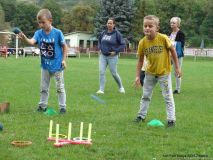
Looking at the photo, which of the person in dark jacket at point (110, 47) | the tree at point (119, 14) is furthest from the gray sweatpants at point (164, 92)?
the tree at point (119, 14)

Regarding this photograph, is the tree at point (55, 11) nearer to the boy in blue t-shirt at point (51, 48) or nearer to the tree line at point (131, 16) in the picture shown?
the tree line at point (131, 16)

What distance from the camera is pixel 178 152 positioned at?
19.4ft

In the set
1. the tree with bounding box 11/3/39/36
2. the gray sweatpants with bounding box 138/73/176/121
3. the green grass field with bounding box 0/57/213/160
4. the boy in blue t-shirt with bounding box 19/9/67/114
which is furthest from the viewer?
the tree with bounding box 11/3/39/36

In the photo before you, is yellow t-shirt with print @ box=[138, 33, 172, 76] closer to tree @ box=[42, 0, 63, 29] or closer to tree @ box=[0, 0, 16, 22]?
tree @ box=[42, 0, 63, 29]

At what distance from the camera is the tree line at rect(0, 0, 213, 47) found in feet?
241

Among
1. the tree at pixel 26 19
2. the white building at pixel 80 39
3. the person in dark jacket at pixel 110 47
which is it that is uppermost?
the tree at pixel 26 19

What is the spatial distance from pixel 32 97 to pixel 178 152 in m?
6.51

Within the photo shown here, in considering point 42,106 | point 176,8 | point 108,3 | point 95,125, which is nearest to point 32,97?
point 42,106

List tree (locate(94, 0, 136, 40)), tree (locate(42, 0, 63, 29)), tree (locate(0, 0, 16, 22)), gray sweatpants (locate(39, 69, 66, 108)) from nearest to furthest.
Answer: gray sweatpants (locate(39, 69, 66, 108))
tree (locate(94, 0, 136, 40))
tree (locate(42, 0, 63, 29))
tree (locate(0, 0, 16, 22))

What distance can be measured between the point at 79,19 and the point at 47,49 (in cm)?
9486

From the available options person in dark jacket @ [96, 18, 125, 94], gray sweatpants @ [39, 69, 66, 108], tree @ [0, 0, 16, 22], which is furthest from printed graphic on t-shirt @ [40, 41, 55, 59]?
tree @ [0, 0, 16, 22]

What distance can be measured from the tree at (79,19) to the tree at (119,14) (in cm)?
2241

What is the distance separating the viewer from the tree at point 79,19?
326 feet

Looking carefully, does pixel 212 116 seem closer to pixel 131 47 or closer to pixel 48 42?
pixel 48 42
